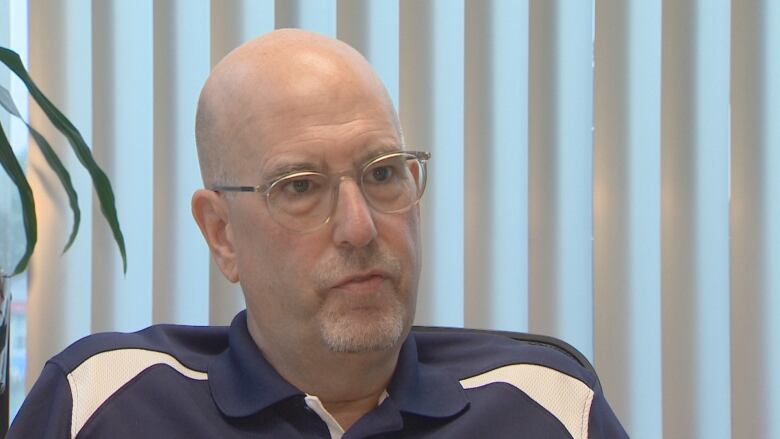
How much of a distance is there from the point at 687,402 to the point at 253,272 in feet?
4.12

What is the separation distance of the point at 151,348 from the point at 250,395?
15 centimetres

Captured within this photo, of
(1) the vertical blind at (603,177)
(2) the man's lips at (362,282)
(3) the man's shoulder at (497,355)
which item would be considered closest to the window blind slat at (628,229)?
(1) the vertical blind at (603,177)

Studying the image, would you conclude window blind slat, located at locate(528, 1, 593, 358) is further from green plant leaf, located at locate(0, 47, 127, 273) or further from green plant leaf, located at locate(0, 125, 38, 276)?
green plant leaf, located at locate(0, 125, 38, 276)

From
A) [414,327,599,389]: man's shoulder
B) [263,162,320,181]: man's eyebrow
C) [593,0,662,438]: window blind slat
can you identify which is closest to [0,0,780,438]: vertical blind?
[593,0,662,438]: window blind slat

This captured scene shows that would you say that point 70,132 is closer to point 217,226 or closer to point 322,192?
point 217,226

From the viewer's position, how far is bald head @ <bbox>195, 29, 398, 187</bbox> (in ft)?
4.07

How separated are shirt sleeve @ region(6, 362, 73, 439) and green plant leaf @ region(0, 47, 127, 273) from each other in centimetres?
58

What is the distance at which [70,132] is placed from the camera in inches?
66.0

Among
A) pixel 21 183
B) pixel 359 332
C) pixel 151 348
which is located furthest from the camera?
pixel 21 183

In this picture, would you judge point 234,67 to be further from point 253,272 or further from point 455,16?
point 455,16

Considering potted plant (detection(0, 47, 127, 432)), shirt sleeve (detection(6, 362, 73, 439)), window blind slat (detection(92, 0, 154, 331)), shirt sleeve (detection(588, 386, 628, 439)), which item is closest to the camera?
shirt sleeve (detection(6, 362, 73, 439))

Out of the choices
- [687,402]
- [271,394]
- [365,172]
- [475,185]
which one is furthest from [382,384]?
[687,402]

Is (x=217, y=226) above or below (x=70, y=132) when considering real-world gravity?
below

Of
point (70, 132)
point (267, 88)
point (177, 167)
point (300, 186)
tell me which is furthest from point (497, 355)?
point (177, 167)
